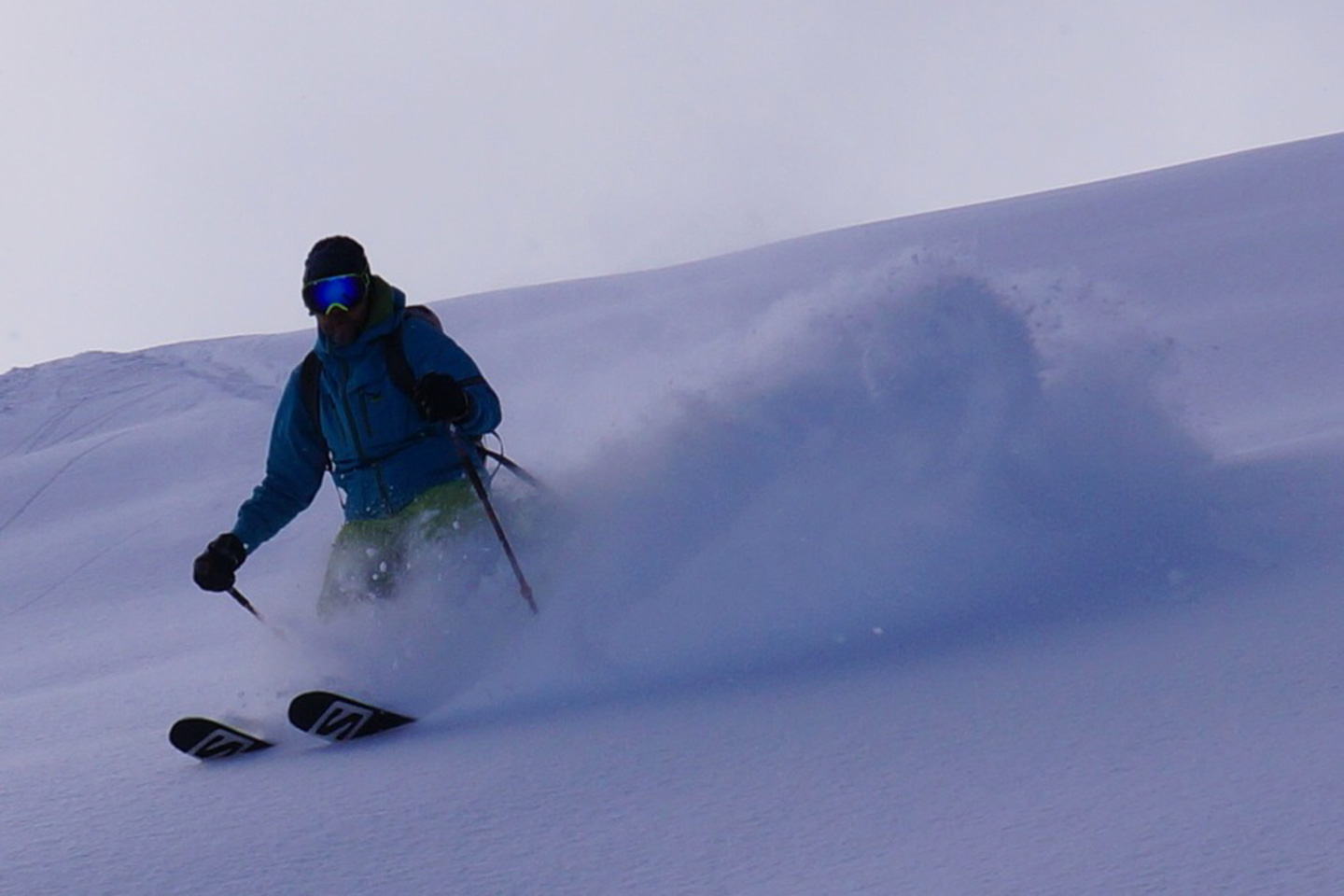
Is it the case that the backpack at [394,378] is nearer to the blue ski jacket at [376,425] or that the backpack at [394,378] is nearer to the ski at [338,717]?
the blue ski jacket at [376,425]

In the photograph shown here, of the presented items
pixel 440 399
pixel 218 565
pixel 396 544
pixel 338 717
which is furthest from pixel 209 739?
pixel 440 399

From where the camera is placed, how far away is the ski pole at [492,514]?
4.07m

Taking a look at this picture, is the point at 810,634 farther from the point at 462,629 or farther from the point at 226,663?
the point at 226,663

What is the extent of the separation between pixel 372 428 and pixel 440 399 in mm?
412

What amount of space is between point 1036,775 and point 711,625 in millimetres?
1566

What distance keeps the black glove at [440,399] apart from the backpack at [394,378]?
129 mm

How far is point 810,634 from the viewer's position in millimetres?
3961

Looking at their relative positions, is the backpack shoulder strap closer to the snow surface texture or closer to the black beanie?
the black beanie

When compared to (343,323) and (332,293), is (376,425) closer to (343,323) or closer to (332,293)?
(343,323)

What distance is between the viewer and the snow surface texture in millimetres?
2377

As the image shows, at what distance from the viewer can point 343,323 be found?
422 centimetres

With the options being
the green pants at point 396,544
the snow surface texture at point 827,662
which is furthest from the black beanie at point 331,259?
the snow surface texture at point 827,662

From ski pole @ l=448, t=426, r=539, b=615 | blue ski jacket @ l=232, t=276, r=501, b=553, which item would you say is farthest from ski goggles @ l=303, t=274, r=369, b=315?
ski pole @ l=448, t=426, r=539, b=615

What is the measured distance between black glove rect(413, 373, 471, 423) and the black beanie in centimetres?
42
